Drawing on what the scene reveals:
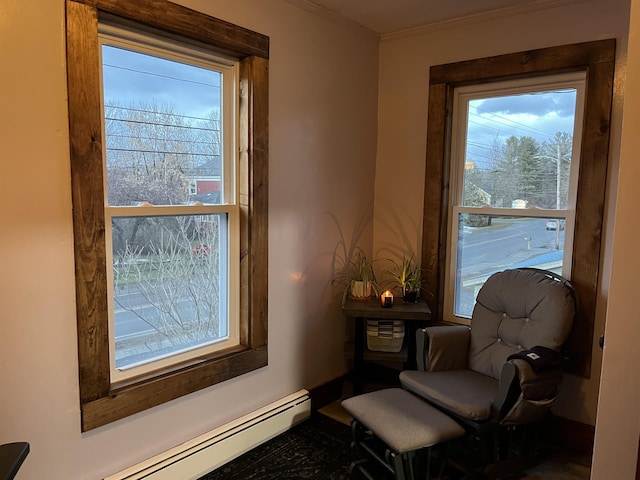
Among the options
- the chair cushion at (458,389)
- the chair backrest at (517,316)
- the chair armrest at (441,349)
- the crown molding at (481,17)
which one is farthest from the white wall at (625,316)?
the crown molding at (481,17)

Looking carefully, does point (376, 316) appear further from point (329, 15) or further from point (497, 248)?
point (329, 15)

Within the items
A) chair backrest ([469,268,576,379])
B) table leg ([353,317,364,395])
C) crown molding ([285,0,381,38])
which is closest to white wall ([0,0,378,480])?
crown molding ([285,0,381,38])

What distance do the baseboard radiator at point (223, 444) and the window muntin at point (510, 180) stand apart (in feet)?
4.07

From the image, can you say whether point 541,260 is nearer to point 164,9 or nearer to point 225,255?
point 225,255

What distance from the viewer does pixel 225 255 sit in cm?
250

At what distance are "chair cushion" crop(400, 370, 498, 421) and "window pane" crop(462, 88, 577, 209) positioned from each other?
1102mm

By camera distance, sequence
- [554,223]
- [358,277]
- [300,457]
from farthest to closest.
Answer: [358,277] → [554,223] → [300,457]

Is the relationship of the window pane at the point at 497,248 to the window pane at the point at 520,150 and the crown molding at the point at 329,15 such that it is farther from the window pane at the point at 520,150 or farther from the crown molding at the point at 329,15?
the crown molding at the point at 329,15

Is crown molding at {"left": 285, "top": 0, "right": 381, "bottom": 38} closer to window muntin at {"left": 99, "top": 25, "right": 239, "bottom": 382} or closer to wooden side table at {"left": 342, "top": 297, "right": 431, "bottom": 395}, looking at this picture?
window muntin at {"left": 99, "top": 25, "right": 239, "bottom": 382}

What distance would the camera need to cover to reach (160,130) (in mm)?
2164

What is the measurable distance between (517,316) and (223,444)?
170 cm

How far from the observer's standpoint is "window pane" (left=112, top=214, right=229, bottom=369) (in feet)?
6.84

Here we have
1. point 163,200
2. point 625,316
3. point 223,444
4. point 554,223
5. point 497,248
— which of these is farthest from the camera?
point 497,248

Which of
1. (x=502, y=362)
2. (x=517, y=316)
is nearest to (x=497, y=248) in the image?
(x=517, y=316)
